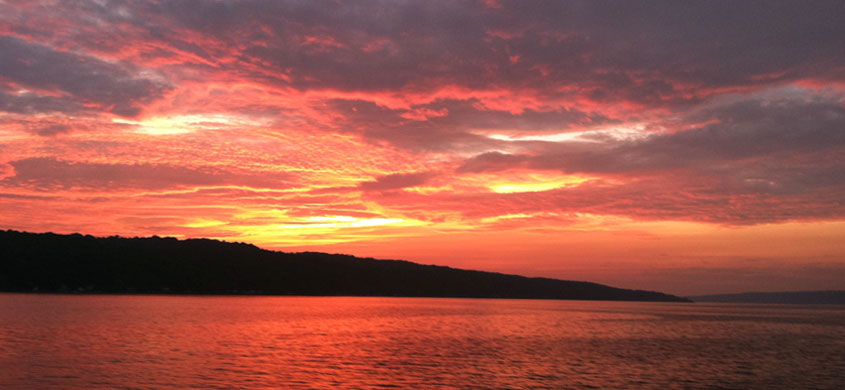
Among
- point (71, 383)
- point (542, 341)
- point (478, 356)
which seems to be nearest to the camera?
point (71, 383)

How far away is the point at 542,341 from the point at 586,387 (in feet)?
128

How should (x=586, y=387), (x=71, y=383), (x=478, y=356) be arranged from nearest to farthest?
(x=71, y=383), (x=586, y=387), (x=478, y=356)

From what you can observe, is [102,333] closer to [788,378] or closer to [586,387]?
[586,387]

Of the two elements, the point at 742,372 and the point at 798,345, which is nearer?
the point at 742,372

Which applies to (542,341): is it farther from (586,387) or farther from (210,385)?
(210,385)

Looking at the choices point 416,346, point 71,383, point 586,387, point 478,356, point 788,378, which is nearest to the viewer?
point 71,383

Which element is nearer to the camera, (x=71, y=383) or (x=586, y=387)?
(x=71, y=383)

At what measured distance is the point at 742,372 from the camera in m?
54.8

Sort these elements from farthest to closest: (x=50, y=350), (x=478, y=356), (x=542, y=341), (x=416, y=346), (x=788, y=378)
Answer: (x=542, y=341)
(x=416, y=346)
(x=478, y=356)
(x=50, y=350)
(x=788, y=378)

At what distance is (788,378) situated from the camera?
51562 mm

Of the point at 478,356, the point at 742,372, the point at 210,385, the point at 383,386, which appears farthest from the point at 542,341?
the point at 210,385

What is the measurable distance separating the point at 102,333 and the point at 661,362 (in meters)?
64.4

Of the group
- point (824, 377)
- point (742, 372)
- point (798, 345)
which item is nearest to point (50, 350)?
point (742, 372)

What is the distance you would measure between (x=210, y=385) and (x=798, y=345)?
7844 cm
